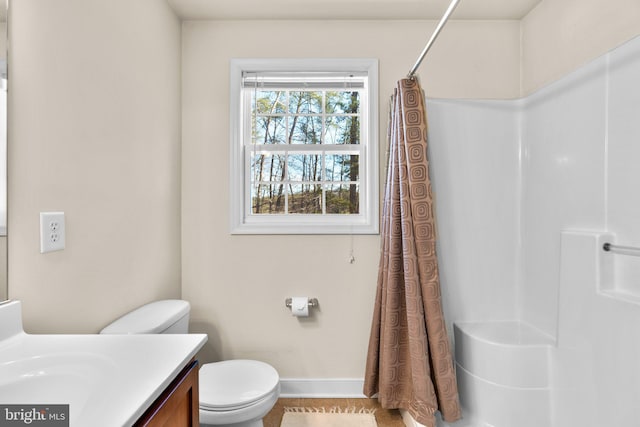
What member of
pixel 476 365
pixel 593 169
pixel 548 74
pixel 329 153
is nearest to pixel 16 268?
pixel 329 153

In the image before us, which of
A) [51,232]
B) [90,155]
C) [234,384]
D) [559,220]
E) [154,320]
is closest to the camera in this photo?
[51,232]

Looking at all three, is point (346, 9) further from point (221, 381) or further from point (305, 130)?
point (221, 381)

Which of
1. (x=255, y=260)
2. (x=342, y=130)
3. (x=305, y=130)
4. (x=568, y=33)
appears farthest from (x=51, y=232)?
(x=568, y=33)

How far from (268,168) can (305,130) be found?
355mm

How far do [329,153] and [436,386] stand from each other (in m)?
1.48

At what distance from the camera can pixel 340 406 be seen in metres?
1.93

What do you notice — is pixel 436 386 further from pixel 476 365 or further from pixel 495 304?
pixel 495 304

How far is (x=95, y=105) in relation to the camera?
1.26m

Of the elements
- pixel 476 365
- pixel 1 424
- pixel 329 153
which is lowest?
pixel 476 365

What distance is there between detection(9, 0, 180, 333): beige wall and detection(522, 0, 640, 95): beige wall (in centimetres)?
216

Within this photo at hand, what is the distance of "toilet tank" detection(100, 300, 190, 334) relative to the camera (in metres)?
1.29

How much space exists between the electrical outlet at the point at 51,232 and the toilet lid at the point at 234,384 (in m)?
0.83

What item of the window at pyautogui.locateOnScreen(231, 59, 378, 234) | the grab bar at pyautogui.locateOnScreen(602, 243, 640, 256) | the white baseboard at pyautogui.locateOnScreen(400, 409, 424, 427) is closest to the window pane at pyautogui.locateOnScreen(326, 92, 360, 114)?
the window at pyautogui.locateOnScreen(231, 59, 378, 234)

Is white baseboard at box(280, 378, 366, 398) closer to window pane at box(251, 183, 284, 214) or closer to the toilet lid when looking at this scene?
the toilet lid
